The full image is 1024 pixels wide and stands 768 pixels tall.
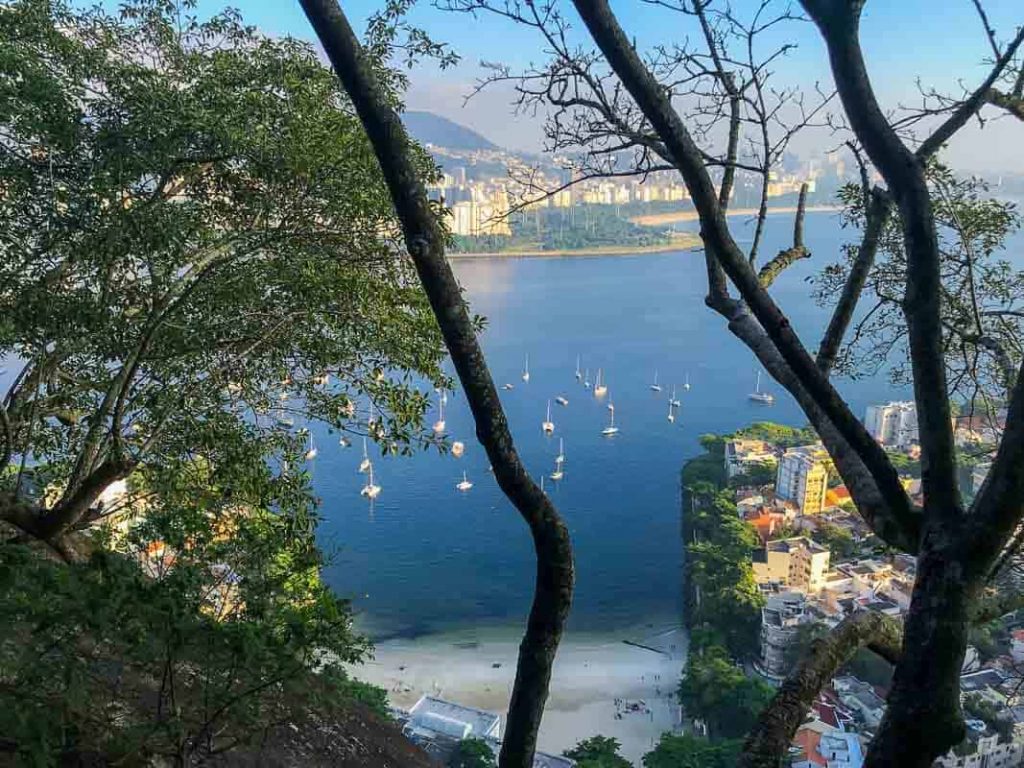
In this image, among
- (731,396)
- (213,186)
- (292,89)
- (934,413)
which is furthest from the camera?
(731,396)

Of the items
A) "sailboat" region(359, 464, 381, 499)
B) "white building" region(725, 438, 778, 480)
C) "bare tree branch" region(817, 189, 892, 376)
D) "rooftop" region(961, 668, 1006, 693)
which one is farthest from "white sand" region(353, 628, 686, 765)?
"bare tree branch" region(817, 189, 892, 376)

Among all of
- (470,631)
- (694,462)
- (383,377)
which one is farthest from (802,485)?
(383,377)

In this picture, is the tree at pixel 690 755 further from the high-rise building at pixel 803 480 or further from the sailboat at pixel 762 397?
the sailboat at pixel 762 397

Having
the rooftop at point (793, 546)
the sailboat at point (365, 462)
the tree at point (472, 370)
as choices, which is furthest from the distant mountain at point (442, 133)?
the tree at point (472, 370)

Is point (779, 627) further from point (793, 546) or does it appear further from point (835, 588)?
point (793, 546)

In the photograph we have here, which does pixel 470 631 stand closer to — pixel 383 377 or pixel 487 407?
pixel 383 377

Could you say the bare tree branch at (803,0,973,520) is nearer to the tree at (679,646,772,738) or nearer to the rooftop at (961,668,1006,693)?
the rooftop at (961,668,1006,693)

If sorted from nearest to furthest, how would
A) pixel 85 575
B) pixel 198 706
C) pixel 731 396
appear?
pixel 85 575 < pixel 198 706 < pixel 731 396
